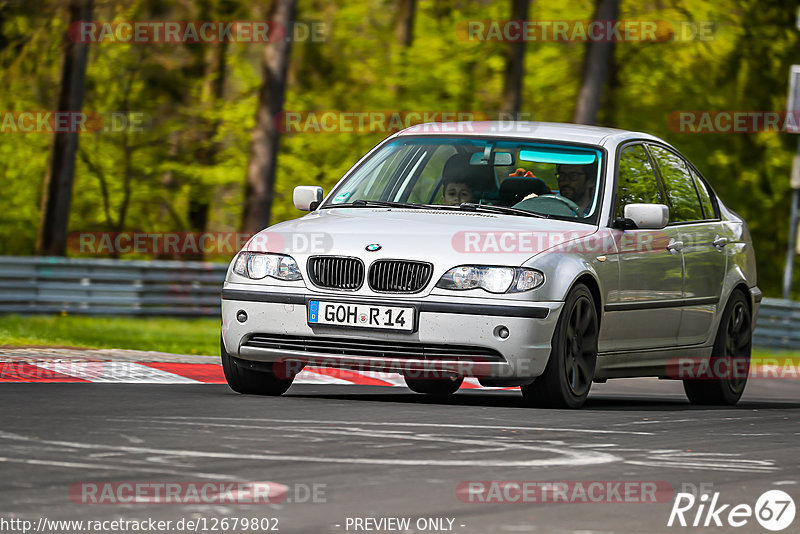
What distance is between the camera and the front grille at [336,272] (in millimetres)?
8750

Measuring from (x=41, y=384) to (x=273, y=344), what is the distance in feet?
5.13

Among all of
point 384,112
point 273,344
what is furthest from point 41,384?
point 384,112

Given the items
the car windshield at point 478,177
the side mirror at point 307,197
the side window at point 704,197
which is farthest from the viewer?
the side window at point 704,197

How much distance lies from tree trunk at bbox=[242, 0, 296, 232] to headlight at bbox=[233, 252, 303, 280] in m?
14.4

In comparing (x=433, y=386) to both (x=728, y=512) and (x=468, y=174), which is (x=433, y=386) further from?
(x=728, y=512)

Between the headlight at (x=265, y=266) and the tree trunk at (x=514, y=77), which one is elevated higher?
the tree trunk at (x=514, y=77)

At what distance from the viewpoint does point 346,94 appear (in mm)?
38031

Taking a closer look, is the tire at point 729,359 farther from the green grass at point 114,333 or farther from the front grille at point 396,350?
the green grass at point 114,333

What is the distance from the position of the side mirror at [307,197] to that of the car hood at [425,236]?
0.70m

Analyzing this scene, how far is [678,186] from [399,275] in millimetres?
3191

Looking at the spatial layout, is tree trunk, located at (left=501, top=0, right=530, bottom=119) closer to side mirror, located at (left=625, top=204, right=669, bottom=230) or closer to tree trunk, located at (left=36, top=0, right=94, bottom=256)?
tree trunk, located at (left=36, top=0, right=94, bottom=256)

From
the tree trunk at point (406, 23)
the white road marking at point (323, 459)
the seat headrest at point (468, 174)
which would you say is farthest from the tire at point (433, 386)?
the tree trunk at point (406, 23)

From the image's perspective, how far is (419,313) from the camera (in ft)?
28.2

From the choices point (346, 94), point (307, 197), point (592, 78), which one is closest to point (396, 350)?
point (307, 197)
